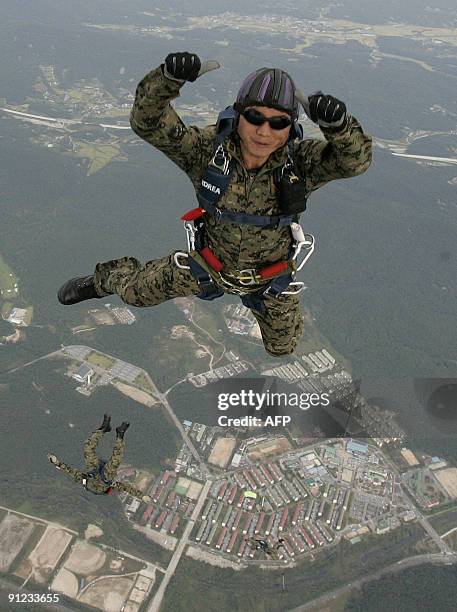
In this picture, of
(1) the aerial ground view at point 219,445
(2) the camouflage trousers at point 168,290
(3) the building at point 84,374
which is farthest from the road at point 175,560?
(2) the camouflage trousers at point 168,290

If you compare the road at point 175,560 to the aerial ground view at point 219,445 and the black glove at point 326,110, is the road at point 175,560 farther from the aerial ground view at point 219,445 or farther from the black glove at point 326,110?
the black glove at point 326,110

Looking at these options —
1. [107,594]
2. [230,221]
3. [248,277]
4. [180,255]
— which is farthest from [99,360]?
[230,221]

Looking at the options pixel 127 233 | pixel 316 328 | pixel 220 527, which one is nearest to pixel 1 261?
pixel 127 233

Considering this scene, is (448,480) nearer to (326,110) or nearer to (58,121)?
(326,110)

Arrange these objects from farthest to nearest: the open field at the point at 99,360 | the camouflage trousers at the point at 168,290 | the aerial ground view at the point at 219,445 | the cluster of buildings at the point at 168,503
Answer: the open field at the point at 99,360 < the cluster of buildings at the point at 168,503 < the aerial ground view at the point at 219,445 < the camouflage trousers at the point at 168,290

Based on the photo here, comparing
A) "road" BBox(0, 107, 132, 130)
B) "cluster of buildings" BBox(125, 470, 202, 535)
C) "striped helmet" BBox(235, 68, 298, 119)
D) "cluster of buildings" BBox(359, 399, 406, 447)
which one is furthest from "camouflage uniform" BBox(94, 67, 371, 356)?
"road" BBox(0, 107, 132, 130)
